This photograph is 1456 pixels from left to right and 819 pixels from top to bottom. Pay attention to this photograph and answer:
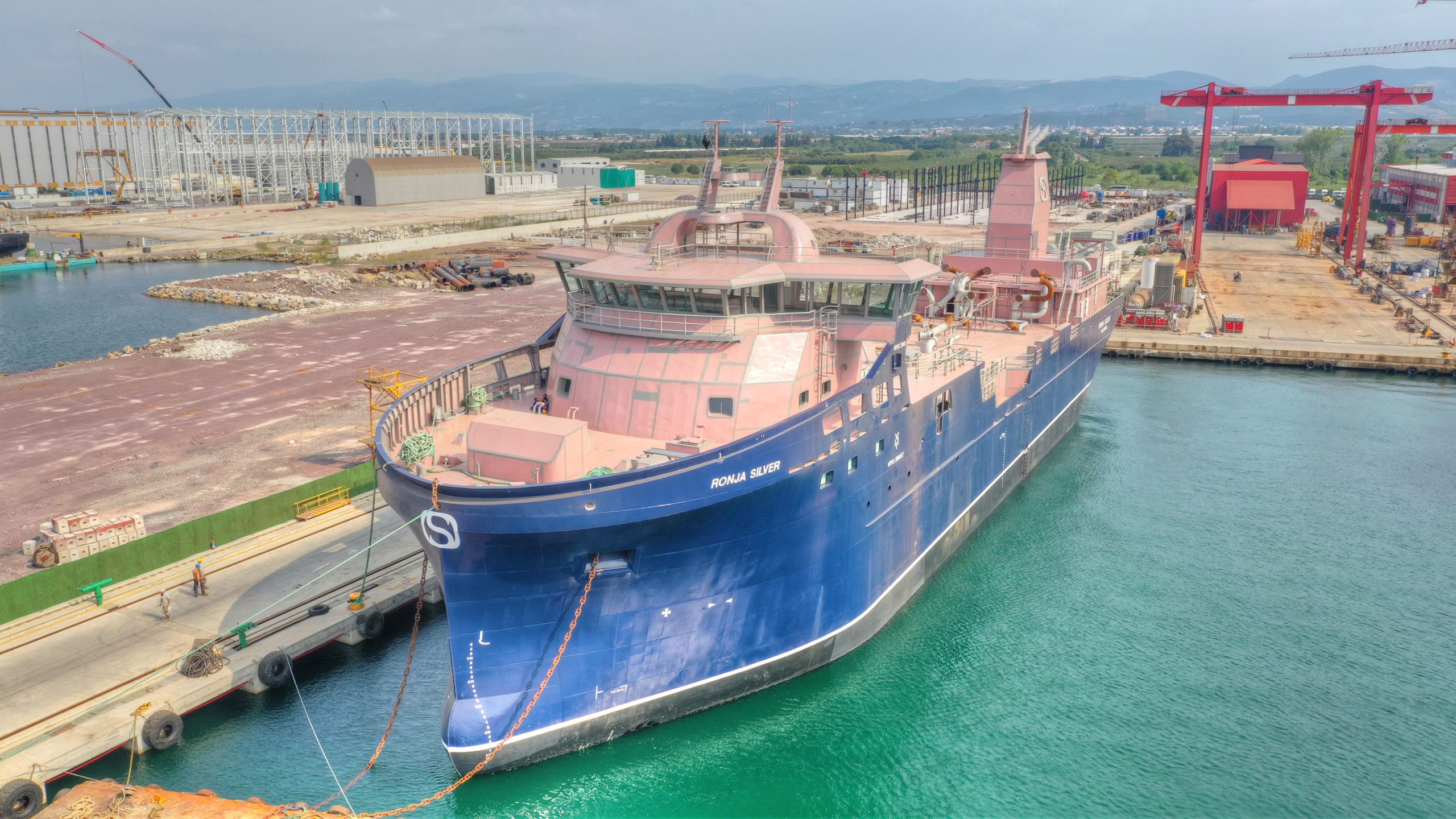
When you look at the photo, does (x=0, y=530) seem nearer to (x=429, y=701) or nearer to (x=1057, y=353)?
(x=429, y=701)

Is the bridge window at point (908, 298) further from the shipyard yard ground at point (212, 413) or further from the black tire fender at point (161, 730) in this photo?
the shipyard yard ground at point (212, 413)

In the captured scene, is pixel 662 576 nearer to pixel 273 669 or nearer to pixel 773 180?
pixel 273 669

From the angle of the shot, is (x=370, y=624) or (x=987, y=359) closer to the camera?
(x=370, y=624)

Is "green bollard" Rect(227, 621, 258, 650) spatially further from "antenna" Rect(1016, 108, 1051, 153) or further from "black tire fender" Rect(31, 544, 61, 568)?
"antenna" Rect(1016, 108, 1051, 153)

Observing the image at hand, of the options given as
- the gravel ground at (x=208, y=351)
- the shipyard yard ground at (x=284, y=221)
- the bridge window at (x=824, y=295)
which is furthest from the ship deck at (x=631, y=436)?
the shipyard yard ground at (x=284, y=221)

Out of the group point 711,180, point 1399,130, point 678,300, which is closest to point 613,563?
point 678,300

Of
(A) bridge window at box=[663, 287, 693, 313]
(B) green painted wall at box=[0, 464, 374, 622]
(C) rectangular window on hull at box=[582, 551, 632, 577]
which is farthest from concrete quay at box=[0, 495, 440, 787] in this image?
(A) bridge window at box=[663, 287, 693, 313]
